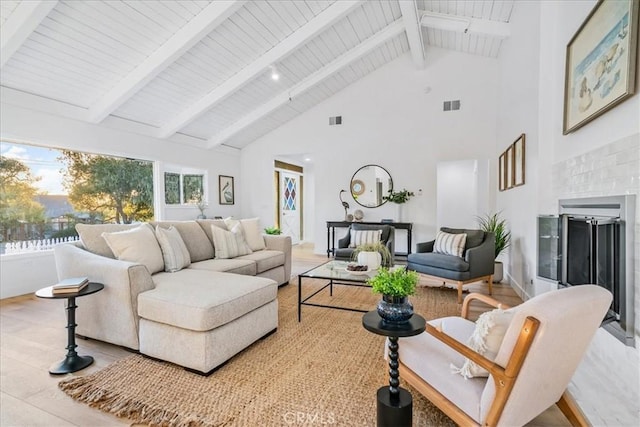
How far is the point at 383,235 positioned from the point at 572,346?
3.59 m

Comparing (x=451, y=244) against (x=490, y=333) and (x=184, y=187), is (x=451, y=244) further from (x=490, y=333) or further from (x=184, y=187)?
(x=184, y=187)

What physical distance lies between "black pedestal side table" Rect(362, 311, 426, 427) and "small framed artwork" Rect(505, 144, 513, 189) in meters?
3.65

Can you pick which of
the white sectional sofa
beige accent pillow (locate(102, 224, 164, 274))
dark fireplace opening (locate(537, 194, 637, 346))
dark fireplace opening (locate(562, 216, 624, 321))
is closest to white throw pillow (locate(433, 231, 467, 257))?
dark fireplace opening (locate(537, 194, 637, 346))

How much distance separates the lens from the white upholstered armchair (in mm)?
1126

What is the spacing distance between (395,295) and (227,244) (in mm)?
2670

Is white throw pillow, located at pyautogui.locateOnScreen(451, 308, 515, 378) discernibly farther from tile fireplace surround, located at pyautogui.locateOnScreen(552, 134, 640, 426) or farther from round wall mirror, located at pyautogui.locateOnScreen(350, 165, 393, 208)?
round wall mirror, located at pyautogui.locateOnScreen(350, 165, 393, 208)

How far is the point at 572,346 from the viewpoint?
1233mm

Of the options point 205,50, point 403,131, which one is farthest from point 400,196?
point 205,50

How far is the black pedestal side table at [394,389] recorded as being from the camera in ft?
4.66

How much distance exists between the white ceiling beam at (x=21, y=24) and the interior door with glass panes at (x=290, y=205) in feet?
18.1

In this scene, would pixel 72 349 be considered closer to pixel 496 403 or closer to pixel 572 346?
pixel 496 403

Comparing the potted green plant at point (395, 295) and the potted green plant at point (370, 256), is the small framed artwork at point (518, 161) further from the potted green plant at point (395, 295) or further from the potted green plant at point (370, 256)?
the potted green plant at point (395, 295)

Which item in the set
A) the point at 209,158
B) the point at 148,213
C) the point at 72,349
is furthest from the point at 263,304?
the point at 209,158

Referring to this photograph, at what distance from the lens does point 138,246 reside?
8.97 ft
